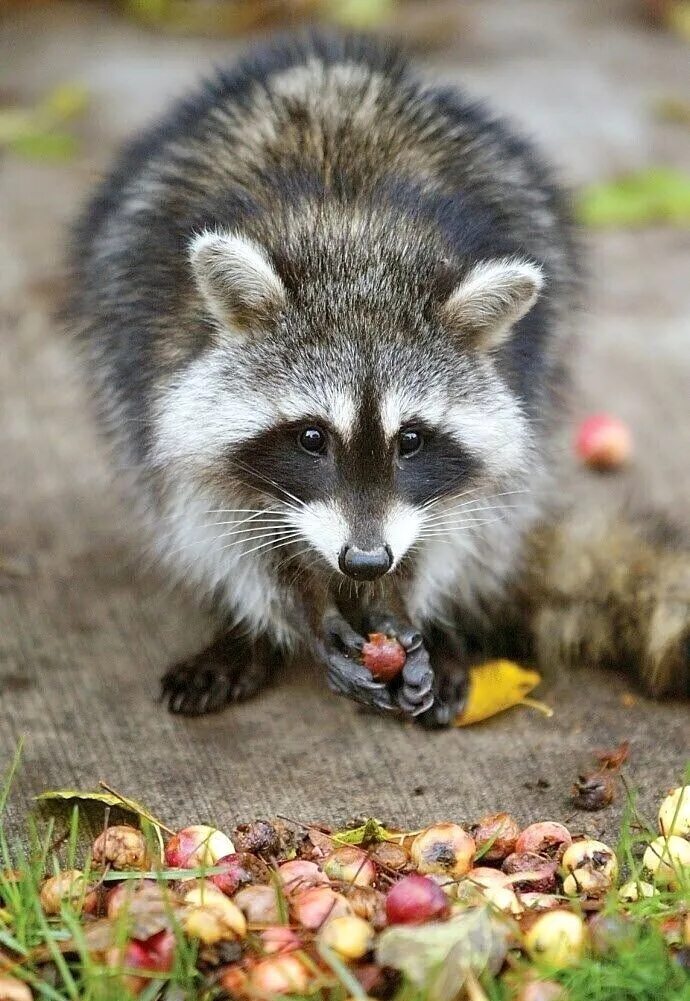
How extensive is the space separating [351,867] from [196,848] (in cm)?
34

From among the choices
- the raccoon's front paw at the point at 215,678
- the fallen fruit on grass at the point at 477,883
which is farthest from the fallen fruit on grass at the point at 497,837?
the raccoon's front paw at the point at 215,678

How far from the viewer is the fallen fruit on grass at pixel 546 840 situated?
287 cm

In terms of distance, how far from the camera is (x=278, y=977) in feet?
7.74

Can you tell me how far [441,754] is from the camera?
3.39 metres

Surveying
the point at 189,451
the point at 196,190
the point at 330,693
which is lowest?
the point at 330,693

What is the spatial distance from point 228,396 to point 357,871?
1.18 m

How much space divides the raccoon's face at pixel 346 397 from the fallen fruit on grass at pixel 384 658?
294 millimetres

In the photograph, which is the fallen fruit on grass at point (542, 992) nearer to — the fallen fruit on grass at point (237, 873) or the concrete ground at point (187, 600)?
the fallen fruit on grass at point (237, 873)

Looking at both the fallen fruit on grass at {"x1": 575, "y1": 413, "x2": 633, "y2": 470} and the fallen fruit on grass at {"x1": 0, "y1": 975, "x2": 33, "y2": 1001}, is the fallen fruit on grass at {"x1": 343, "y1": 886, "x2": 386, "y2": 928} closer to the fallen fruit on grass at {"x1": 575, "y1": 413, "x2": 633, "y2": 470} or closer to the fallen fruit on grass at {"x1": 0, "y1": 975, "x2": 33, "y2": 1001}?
the fallen fruit on grass at {"x1": 0, "y1": 975, "x2": 33, "y2": 1001}

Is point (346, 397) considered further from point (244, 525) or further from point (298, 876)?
point (298, 876)

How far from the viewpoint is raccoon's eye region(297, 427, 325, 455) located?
3117 mm

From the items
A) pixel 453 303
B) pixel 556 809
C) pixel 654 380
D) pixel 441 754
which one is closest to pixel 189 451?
pixel 453 303

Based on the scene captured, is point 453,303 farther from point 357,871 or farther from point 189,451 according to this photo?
point 357,871

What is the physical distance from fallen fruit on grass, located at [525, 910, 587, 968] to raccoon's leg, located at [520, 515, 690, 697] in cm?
118
